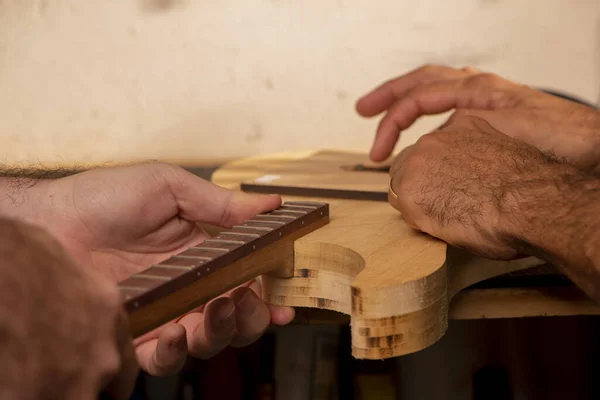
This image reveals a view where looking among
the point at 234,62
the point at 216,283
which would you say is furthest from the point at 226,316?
the point at 234,62

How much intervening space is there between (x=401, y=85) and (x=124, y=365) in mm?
916

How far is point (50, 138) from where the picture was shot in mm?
1882

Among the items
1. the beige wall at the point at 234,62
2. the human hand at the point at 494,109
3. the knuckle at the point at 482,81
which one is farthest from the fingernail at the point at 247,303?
the beige wall at the point at 234,62

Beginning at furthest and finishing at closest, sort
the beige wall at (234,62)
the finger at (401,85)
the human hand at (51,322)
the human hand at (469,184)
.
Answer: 1. the beige wall at (234,62)
2. the finger at (401,85)
3. the human hand at (469,184)
4. the human hand at (51,322)

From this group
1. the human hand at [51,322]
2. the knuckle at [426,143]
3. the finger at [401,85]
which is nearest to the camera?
the human hand at [51,322]

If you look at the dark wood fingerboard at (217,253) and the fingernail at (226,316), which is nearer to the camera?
the dark wood fingerboard at (217,253)

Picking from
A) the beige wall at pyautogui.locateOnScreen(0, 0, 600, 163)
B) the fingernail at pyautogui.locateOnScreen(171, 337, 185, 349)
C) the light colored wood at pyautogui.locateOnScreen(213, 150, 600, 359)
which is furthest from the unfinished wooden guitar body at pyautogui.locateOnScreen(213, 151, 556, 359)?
the beige wall at pyautogui.locateOnScreen(0, 0, 600, 163)

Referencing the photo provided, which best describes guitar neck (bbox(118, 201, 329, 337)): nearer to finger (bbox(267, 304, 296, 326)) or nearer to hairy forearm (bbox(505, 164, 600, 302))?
finger (bbox(267, 304, 296, 326))

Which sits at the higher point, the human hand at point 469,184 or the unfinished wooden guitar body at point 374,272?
the human hand at point 469,184

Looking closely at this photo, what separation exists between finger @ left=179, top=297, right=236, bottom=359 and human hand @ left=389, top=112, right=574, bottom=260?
0.73 ft

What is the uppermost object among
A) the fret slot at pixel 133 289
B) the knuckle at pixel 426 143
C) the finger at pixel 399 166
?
the knuckle at pixel 426 143

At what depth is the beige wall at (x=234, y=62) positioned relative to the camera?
1.84 meters

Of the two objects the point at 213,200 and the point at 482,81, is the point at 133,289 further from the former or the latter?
the point at 482,81

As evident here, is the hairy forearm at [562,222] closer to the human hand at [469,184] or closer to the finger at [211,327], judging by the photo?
the human hand at [469,184]
